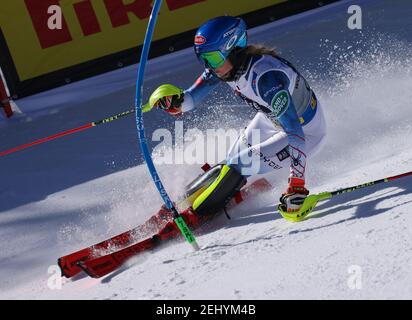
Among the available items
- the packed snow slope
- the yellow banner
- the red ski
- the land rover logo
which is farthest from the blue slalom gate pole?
the yellow banner

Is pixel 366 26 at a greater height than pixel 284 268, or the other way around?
pixel 366 26

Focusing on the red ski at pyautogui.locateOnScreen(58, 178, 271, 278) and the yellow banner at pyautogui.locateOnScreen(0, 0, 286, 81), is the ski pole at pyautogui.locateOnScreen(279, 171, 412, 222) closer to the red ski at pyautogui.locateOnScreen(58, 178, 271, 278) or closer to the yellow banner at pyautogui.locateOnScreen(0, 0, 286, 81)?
the red ski at pyautogui.locateOnScreen(58, 178, 271, 278)

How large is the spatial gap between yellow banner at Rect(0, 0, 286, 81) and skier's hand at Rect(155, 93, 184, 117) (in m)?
3.40

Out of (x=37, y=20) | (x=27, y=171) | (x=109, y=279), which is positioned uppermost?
(x=37, y=20)

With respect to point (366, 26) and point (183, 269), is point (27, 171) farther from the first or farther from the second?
point (366, 26)

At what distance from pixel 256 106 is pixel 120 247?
47.8 inches

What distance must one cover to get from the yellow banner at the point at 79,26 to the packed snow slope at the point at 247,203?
1.08 ft

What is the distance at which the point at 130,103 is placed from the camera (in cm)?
764

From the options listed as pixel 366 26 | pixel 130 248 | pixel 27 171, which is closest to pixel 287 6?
pixel 366 26

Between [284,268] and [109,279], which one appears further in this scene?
[109,279]

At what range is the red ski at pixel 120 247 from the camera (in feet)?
14.1

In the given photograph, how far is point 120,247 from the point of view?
4680 mm

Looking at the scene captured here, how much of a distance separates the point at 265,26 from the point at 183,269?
534 centimetres
